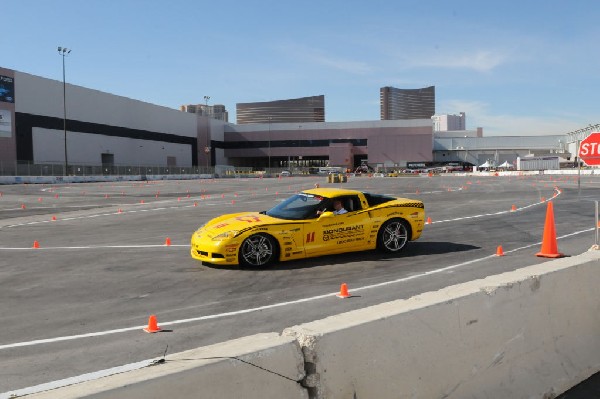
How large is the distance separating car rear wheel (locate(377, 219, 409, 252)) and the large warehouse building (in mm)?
53450

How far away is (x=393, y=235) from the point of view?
35.7 ft

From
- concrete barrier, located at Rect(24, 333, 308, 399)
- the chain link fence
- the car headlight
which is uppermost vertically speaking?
the chain link fence

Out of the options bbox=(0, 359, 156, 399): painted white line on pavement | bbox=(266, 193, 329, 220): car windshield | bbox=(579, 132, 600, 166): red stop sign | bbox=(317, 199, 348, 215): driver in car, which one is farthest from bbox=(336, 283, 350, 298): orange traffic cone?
bbox=(0, 359, 156, 399): painted white line on pavement

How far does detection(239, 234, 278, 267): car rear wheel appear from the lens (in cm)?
944

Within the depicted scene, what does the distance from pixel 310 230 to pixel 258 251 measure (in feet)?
3.54

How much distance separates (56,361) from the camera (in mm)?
5070

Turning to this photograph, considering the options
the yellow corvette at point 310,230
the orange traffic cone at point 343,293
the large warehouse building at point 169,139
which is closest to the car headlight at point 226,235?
the yellow corvette at point 310,230

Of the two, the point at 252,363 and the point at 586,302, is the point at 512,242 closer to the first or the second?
the point at 586,302

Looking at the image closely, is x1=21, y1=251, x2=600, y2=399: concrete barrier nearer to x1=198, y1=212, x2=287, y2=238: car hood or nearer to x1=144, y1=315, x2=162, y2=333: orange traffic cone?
x1=144, y1=315, x2=162, y2=333: orange traffic cone

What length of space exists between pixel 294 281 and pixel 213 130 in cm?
11639

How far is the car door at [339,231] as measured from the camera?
10.0 metres

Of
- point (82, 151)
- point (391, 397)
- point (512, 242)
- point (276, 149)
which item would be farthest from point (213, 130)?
point (391, 397)

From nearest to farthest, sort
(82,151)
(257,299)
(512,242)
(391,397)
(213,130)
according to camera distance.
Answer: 1. (391,397)
2. (257,299)
3. (512,242)
4. (82,151)
5. (213,130)

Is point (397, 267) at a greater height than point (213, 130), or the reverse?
point (213, 130)
